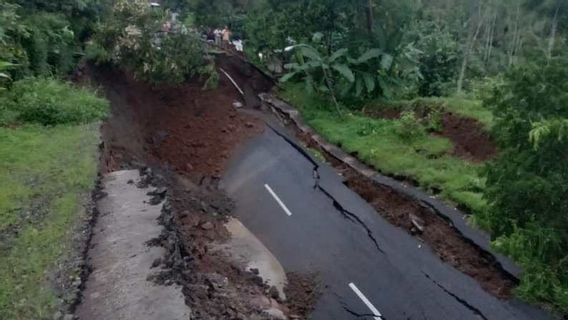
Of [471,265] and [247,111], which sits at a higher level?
[247,111]

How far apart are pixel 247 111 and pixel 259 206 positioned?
24.1 feet

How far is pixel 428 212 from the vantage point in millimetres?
12500

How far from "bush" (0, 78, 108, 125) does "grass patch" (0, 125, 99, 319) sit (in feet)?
1.85

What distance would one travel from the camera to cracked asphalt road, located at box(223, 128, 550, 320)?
9.73 meters

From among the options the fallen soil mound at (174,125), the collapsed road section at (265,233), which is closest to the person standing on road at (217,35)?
the fallen soil mound at (174,125)

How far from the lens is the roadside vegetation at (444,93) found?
→ 7.55 metres

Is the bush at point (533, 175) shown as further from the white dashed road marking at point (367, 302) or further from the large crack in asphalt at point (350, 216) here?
the large crack in asphalt at point (350, 216)

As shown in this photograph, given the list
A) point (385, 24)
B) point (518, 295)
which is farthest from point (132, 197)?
point (385, 24)

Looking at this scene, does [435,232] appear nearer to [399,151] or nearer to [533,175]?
[399,151]

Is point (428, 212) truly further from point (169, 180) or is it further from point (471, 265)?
point (169, 180)

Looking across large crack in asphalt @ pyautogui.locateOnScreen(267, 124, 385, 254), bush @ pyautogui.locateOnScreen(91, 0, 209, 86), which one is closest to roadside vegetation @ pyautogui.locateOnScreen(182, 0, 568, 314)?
large crack in asphalt @ pyautogui.locateOnScreen(267, 124, 385, 254)

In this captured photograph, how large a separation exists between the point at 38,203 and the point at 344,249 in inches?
A: 249

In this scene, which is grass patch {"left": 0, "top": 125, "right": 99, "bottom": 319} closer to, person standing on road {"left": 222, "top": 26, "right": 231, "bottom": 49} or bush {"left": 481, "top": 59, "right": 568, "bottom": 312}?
bush {"left": 481, "top": 59, "right": 568, "bottom": 312}

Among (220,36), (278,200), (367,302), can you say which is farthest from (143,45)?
(367,302)
